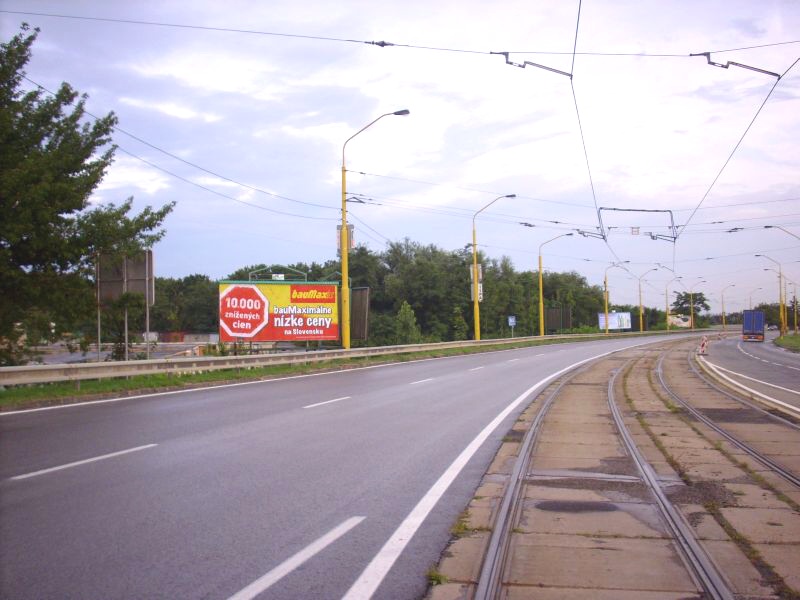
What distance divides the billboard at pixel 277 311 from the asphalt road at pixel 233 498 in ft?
61.4

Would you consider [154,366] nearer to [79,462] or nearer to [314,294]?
[79,462]

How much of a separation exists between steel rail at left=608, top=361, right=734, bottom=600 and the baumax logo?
27.0 m

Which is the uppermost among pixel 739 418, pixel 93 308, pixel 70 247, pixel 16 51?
pixel 16 51

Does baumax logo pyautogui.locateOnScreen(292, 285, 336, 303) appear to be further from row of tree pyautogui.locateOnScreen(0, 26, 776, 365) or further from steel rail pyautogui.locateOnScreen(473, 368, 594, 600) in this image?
steel rail pyautogui.locateOnScreen(473, 368, 594, 600)

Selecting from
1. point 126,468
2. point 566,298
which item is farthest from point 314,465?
point 566,298

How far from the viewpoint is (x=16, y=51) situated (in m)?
17.9

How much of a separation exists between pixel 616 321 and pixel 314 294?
74678mm

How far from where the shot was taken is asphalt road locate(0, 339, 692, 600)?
491 centimetres

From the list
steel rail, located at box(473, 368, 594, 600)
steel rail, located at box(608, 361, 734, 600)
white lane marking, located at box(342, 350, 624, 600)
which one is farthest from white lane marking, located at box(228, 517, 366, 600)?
steel rail, located at box(608, 361, 734, 600)

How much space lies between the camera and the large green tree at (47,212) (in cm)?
1706

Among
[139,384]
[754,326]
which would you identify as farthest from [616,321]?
[139,384]

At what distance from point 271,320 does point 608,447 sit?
25.7 metres

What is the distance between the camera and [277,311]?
34.6 metres

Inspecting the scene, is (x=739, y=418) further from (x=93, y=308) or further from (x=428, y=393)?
(x=93, y=308)
